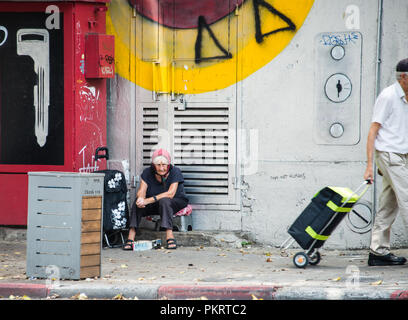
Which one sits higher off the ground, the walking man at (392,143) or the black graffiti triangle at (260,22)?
the black graffiti triangle at (260,22)

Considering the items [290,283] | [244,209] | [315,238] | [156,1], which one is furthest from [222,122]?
[290,283]

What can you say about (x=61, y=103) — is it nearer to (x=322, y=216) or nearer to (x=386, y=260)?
(x=322, y=216)

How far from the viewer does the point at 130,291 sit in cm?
698

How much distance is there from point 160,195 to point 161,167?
34cm

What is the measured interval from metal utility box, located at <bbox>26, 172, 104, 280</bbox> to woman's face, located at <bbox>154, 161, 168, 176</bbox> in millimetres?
1996

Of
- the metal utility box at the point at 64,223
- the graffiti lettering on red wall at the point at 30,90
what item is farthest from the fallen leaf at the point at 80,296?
the graffiti lettering on red wall at the point at 30,90

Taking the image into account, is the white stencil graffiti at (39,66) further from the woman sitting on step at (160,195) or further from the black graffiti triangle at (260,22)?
the black graffiti triangle at (260,22)

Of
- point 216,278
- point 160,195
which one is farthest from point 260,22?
point 216,278

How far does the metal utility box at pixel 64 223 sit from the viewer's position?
7.28 m

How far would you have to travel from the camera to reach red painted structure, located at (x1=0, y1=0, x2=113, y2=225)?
9.34m

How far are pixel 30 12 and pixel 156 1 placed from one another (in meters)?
1.57

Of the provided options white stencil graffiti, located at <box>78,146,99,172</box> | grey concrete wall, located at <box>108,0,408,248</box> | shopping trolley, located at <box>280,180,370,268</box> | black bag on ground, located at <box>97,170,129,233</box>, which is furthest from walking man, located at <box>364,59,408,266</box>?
white stencil graffiti, located at <box>78,146,99,172</box>

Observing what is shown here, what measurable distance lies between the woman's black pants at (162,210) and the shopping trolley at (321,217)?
6.26ft
